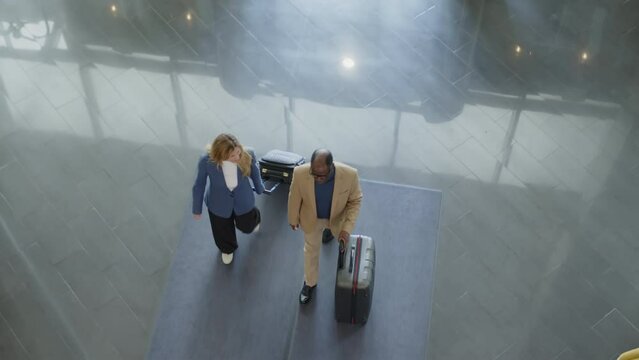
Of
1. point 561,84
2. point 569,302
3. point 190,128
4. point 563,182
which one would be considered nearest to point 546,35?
point 561,84

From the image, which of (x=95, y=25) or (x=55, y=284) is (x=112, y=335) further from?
(x=95, y=25)

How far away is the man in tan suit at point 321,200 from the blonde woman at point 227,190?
1.60 feet

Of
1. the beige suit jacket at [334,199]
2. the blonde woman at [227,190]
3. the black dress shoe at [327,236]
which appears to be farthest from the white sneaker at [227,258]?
the beige suit jacket at [334,199]

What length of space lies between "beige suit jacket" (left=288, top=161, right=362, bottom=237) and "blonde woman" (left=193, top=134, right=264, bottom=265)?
0.48m

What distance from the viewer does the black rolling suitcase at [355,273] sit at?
5207 millimetres

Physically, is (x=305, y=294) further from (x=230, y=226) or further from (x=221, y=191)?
(x=221, y=191)

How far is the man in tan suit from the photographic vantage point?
15.6 feet

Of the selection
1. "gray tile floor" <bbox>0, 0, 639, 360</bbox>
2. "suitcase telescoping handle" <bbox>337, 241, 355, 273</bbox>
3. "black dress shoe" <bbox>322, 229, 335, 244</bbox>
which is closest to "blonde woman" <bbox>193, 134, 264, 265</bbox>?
"black dress shoe" <bbox>322, 229, 335, 244</bbox>

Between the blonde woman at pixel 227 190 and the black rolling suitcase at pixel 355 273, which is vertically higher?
the blonde woman at pixel 227 190

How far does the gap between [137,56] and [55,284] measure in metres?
2.91

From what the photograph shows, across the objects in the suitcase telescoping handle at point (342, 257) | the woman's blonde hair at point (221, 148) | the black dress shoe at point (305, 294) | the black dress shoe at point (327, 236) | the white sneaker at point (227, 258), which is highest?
the woman's blonde hair at point (221, 148)

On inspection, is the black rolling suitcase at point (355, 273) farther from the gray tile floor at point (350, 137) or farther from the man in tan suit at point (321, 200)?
the gray tile floor at point (350, 137)

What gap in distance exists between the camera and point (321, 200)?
16.9ft

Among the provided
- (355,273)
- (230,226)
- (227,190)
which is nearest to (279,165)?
(230,226)
